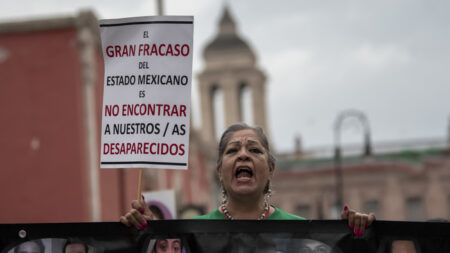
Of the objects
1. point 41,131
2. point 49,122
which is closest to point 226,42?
point 49,122

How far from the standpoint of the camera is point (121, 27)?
4336 mm

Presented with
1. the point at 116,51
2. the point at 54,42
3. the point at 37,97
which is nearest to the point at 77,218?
the point at 37,97

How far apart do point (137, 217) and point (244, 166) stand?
25.9 inches

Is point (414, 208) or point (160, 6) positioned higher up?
point (160, 6)

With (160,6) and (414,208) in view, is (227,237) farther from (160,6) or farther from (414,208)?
(414,208)

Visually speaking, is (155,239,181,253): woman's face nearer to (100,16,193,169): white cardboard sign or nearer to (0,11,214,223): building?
(100,16,193,169): white cardboard sign

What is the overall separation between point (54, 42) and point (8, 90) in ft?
6.33

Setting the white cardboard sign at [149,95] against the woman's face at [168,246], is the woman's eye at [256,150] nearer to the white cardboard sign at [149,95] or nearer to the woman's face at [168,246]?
the white cardboard sign at [149,95]

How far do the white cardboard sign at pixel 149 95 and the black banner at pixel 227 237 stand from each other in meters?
0.39

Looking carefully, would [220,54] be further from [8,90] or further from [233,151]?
[233,151]

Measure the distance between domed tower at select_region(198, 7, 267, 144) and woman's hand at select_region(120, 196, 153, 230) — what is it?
192 feet

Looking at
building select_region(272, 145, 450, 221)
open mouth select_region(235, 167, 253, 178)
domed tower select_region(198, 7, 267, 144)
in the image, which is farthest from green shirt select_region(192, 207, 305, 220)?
domed tower select_region(198, 7, 267, 144)

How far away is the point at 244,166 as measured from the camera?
4176mm

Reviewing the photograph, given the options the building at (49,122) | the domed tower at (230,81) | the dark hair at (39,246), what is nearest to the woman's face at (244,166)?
the dark hair at (39,246)
